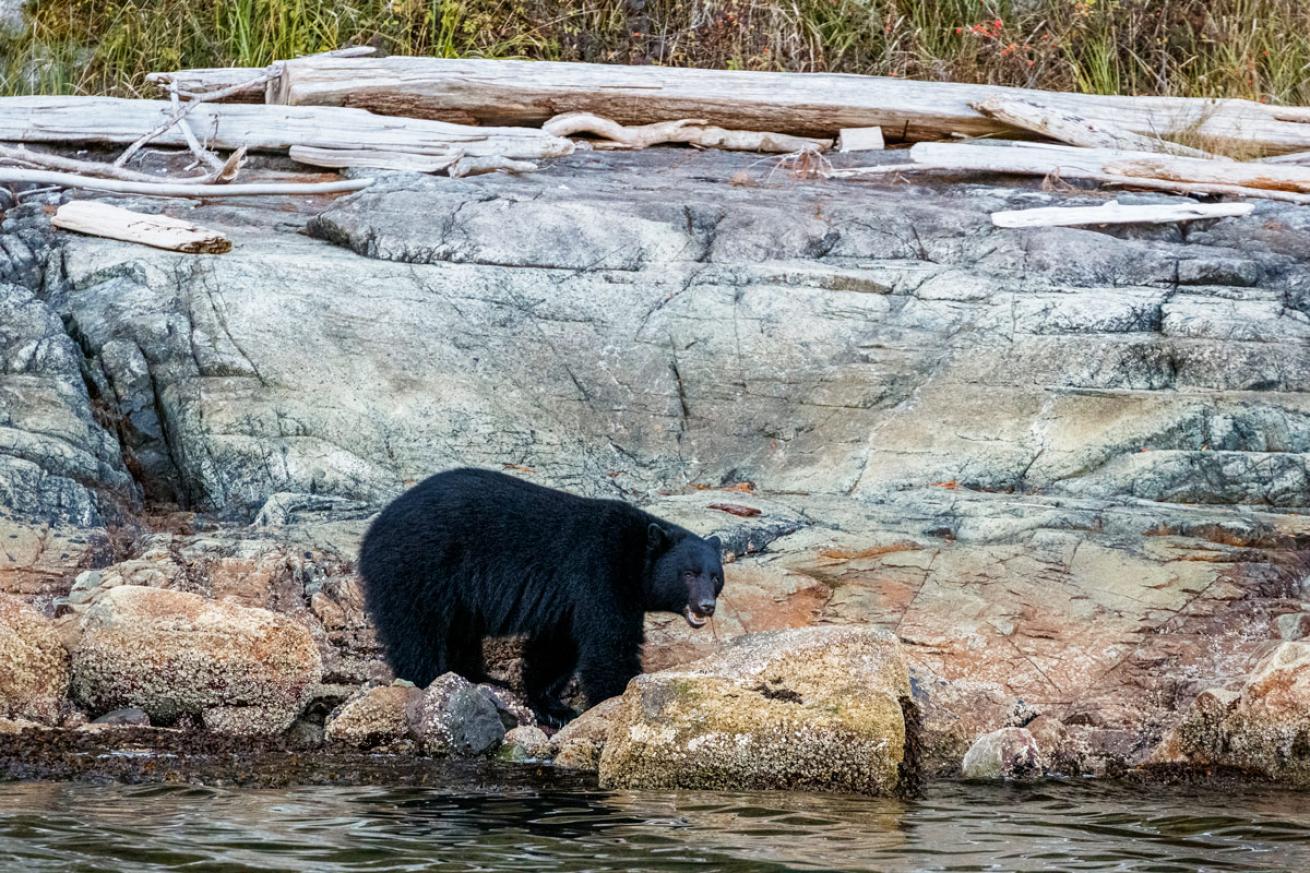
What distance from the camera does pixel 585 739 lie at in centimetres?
679

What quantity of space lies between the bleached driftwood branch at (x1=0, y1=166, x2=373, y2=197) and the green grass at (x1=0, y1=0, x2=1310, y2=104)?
2885 mm

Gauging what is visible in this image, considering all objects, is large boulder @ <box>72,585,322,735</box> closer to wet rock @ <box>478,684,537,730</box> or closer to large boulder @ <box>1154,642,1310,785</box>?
wet rock @ <box>478,684,537,730</box>

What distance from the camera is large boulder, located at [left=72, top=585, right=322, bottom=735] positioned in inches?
271

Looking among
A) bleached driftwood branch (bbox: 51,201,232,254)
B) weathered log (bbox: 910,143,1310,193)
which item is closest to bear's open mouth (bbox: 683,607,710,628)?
bleached driftwood branch (bbox: 51,201,232,254)

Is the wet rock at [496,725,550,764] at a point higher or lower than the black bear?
lower

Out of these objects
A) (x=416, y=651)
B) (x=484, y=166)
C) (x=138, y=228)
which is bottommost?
(x=416, y=651)

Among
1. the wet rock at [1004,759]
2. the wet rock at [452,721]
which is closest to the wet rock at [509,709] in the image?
the wet rock at [452,721]

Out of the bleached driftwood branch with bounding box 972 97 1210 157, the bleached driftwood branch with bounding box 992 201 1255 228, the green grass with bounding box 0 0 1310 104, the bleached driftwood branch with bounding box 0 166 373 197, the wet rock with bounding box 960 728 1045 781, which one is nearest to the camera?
the wet rock with bounding box 960 728 1045 781

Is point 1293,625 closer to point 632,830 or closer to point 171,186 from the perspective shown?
point 632,830

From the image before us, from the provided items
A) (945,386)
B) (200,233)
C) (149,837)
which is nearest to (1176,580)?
(945,386)

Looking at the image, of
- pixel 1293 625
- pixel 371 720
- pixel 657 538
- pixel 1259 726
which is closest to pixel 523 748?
pixel 371 720

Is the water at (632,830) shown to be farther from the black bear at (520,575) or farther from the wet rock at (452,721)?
Result: the black bear at (520,575)

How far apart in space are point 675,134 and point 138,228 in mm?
4452

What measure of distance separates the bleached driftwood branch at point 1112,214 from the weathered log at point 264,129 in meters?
3.45
